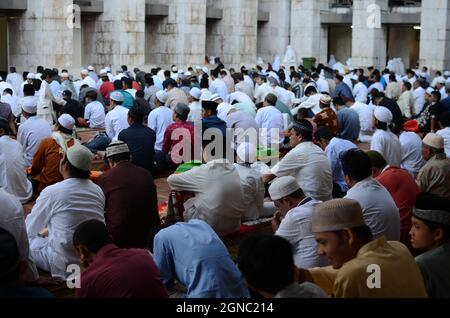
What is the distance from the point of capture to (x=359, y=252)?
4.65 metres

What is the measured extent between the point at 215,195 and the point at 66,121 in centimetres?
341

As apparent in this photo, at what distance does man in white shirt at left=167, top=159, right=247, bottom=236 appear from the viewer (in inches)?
297

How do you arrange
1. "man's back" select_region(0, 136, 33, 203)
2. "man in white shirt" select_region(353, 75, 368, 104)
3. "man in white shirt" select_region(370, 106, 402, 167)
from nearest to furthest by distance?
1. "man's back" select_region(0, 136, 33, 203)
2. "man in white shirt" select_region(370, 106, 402, 167)
3. "man in white shirt" select_region(353, 75, 368, 104)

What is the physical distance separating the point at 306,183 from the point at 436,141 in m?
1.63

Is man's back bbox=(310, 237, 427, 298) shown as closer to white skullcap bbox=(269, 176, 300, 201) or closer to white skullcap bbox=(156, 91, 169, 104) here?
white skullcap bbox=(269, 176, 300, 201)

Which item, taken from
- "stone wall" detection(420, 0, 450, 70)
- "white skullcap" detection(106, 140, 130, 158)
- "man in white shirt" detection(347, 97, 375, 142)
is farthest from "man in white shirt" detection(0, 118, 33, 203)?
"stone wall" detection(420, 0, 450, 70)

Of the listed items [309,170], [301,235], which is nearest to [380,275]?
[301,235]

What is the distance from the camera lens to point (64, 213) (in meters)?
6.43

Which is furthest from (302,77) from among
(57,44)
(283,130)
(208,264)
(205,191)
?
(208,264)

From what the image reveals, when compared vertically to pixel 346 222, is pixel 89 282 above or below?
below

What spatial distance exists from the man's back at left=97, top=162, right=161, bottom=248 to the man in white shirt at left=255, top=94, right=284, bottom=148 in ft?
21.1

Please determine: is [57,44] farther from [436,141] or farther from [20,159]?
[436,141]

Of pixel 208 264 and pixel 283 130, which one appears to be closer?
pixel 208 264
